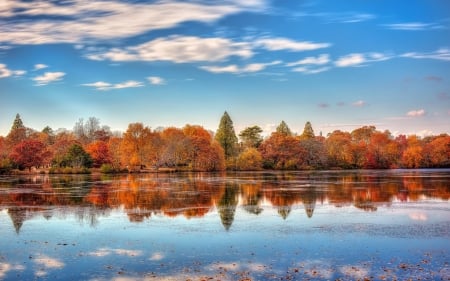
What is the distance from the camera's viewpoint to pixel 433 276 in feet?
42.6

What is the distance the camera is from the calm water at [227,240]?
545 inches

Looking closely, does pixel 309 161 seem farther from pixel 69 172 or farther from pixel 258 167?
pixel 69 172

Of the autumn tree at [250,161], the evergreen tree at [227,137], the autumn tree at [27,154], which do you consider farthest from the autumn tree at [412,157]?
the autumn tree at [27,154]

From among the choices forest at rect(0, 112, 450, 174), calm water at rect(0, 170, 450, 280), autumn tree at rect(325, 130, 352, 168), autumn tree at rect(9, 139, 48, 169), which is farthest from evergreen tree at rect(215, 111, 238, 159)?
calm water at rect(0, 170, 450, 280)

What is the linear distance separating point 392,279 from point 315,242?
18.3ft

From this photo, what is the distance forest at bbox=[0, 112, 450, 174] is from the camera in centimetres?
9881

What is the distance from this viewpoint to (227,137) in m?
126

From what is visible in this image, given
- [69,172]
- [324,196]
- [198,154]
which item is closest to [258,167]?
[198,154]

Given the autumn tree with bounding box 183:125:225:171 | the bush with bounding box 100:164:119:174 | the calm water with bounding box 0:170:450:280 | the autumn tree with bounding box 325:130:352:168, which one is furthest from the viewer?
the autumn tree with bounding box 325:130:352:168

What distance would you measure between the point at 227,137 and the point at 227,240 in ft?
353

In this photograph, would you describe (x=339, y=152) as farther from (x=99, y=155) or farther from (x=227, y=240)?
(x=227, y=240)

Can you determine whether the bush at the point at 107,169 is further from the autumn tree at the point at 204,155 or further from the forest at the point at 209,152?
the autumn tree at the point at 204,155

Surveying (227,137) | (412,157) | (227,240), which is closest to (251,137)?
(227,137)

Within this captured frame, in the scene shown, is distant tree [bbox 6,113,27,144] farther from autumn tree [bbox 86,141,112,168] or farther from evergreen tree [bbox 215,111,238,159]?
evergreen tree [bbox 215,111,238,159]
